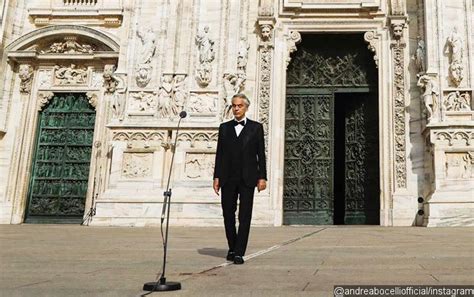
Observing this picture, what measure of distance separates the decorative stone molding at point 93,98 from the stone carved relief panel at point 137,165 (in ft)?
9.80

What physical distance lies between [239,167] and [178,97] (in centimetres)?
781

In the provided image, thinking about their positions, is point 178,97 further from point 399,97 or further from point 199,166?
point 399,97

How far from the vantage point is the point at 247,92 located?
13391 mm

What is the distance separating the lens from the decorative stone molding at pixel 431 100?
39.1 feet

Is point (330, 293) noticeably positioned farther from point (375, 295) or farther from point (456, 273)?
point (456, 273)

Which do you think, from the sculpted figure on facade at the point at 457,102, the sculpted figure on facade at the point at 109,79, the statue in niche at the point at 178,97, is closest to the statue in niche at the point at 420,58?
the sculpted figure on facade at the point at 457,102

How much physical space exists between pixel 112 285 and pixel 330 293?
1.59 m

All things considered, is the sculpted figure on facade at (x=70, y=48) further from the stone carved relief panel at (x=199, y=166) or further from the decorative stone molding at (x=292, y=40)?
the decorative stone molding at (x=292, y=40)

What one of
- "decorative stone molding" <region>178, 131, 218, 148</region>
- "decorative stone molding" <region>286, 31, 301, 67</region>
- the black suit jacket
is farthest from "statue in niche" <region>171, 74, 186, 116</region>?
the black suit jacket

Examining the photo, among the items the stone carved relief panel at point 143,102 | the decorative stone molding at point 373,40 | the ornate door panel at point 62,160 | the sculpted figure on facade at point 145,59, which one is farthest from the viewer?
the ornate door panel at point 62,160

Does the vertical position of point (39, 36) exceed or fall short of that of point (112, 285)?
it exceeds it

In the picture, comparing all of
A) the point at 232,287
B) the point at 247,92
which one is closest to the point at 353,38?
the point at 247,92

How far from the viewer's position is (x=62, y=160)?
14352 millimetres

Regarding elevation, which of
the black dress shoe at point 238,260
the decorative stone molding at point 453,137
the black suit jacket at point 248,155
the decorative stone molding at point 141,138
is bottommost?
the black dress shoe at point 238,260
